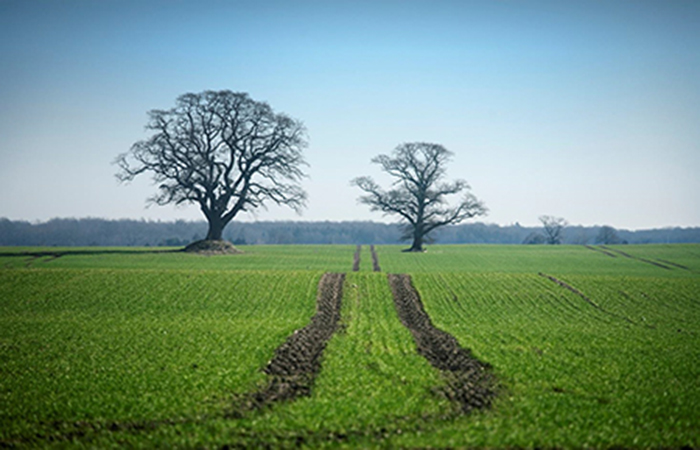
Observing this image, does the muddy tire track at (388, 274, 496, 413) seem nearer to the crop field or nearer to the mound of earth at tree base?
the crop field

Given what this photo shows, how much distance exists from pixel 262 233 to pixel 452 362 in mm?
158850

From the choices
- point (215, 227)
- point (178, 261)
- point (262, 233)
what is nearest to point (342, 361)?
point (178, 261)

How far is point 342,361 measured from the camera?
17.5 metres

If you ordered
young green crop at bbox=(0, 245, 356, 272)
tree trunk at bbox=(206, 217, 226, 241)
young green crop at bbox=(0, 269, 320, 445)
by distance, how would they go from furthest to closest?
tree trunk at bbox=(206, 217, 226, 241) < young green crop at bbox=(0, 245, 356, 272) < young green crop at bbox=(0, 269, 320, 445)

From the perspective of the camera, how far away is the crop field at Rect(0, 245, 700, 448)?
1130 centimetres

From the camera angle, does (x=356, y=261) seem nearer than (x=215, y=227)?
Yes

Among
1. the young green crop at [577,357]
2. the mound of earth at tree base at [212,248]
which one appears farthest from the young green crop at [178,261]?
the young green crop at [577,357]

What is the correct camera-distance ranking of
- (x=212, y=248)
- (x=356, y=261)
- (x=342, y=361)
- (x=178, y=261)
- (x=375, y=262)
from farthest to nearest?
1. (x=212, y=248)
2. (x=356, y=261)
3. (x=375, y=262)
4. (x=178, y=261)
5. (x=342, y=361)

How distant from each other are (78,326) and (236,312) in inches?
305

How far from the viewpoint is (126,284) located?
33938 millimetres

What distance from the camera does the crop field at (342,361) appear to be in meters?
11.3

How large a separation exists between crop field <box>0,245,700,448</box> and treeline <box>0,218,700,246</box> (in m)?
90.5

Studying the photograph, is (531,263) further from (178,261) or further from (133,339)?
(133,339)

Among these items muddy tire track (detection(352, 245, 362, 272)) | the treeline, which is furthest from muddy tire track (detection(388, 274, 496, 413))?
the treeline
